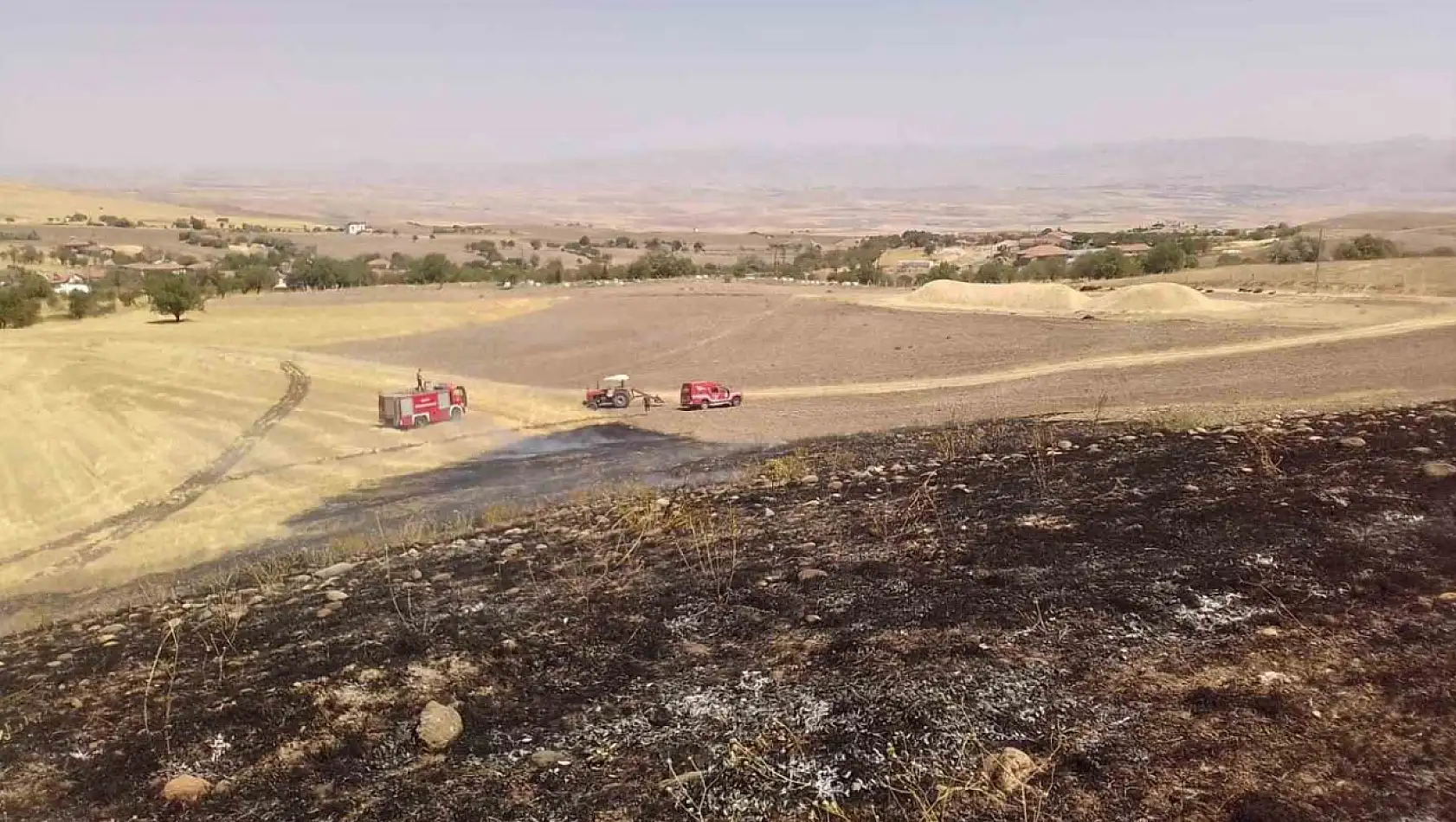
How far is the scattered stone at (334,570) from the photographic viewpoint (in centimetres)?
1061

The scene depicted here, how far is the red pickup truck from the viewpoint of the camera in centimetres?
2830

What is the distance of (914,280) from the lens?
64.0m

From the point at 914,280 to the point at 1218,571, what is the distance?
2272 inches

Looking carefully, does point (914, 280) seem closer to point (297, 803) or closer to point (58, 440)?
point (58, 440)

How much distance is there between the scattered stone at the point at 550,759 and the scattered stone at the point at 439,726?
0.68 meters

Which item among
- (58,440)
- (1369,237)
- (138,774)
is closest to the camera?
(138,774)

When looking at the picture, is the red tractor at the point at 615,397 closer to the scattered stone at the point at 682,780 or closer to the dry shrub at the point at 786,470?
the dry shrub at the point at 786,470

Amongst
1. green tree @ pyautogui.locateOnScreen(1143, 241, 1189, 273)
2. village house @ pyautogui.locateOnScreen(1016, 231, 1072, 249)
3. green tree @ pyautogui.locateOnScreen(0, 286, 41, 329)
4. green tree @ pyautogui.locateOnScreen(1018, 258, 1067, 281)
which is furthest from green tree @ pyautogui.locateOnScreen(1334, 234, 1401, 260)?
green tree @ pyautogui.locateOnScreen(0, 286, 41, 329)

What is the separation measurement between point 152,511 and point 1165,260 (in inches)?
2222

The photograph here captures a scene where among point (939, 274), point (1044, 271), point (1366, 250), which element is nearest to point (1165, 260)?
point (1044, 271)

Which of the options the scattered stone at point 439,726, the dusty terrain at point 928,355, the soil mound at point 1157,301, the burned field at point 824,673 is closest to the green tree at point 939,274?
the dusty terrain at point 928,355

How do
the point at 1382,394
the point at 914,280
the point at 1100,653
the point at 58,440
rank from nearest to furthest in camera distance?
the point at 1100,653 → the point at 1382,394 → the point at 58,440 → the point at 914,280

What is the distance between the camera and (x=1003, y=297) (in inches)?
1766

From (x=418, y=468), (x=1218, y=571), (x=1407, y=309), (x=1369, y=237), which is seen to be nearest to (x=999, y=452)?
(x=1218, y=571)
